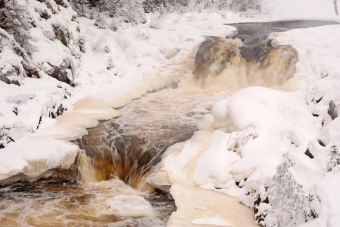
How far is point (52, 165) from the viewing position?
6.09m

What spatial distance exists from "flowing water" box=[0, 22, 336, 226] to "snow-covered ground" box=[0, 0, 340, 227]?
332 mm

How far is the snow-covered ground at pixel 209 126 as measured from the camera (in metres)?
4.48

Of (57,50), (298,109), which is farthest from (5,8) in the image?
(298,109)

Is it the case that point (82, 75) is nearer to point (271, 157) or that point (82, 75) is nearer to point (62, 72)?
point (62, 72)

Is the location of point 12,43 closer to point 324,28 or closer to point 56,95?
point 56,95

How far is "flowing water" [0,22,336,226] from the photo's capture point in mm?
5207

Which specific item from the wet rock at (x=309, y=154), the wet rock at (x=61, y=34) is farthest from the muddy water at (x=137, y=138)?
the wet rock at (x=61, y=34)

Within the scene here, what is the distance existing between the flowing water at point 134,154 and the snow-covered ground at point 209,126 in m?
0.33

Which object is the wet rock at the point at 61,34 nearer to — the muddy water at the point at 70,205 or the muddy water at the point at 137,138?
the muddy water at the point at 137,138

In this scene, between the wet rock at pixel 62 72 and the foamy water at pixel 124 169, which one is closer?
the foamy water at pixel 124 169

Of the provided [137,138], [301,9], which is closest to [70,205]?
[137,138]

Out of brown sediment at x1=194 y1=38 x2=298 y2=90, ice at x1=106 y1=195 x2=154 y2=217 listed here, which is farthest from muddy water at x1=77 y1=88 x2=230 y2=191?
brown sediment at x1=194 y1=38 x2=298 y2=90

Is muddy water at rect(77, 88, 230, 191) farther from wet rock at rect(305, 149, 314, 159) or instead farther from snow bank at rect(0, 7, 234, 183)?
wet rock at rect(305, 149, 314, 159)

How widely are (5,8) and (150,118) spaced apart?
4.37 m
